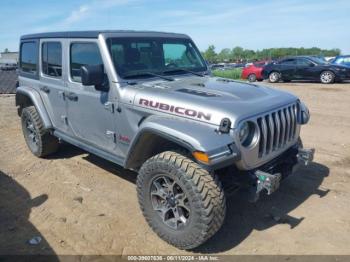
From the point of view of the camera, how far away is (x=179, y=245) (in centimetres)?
367

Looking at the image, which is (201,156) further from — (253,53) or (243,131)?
(253,53)

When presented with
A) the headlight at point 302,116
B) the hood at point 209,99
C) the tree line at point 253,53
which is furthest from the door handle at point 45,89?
the tree line at point 253,53

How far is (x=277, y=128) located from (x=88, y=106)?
2.35m

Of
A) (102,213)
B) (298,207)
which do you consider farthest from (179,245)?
(298,207)

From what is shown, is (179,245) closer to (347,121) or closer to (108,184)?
(108,184)

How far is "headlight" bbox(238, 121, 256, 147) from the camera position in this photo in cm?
349

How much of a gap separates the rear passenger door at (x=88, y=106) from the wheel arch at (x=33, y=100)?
679mm

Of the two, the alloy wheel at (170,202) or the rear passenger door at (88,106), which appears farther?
the rear passenger door at (88,106)

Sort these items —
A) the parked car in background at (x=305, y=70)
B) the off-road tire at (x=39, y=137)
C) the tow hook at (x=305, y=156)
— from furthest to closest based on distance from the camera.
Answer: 1. the parked car in background at (x=305, y=70)
2. the off-road tire at (x=39, y=137)
3. the tow hook at (x=305, y=156)

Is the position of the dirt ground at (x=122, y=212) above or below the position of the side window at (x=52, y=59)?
below

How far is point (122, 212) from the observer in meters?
4.48

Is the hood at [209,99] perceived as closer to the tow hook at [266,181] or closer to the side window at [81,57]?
the tow hook at [266,181]

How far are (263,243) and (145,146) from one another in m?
1.56

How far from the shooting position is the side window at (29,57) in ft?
19.9
